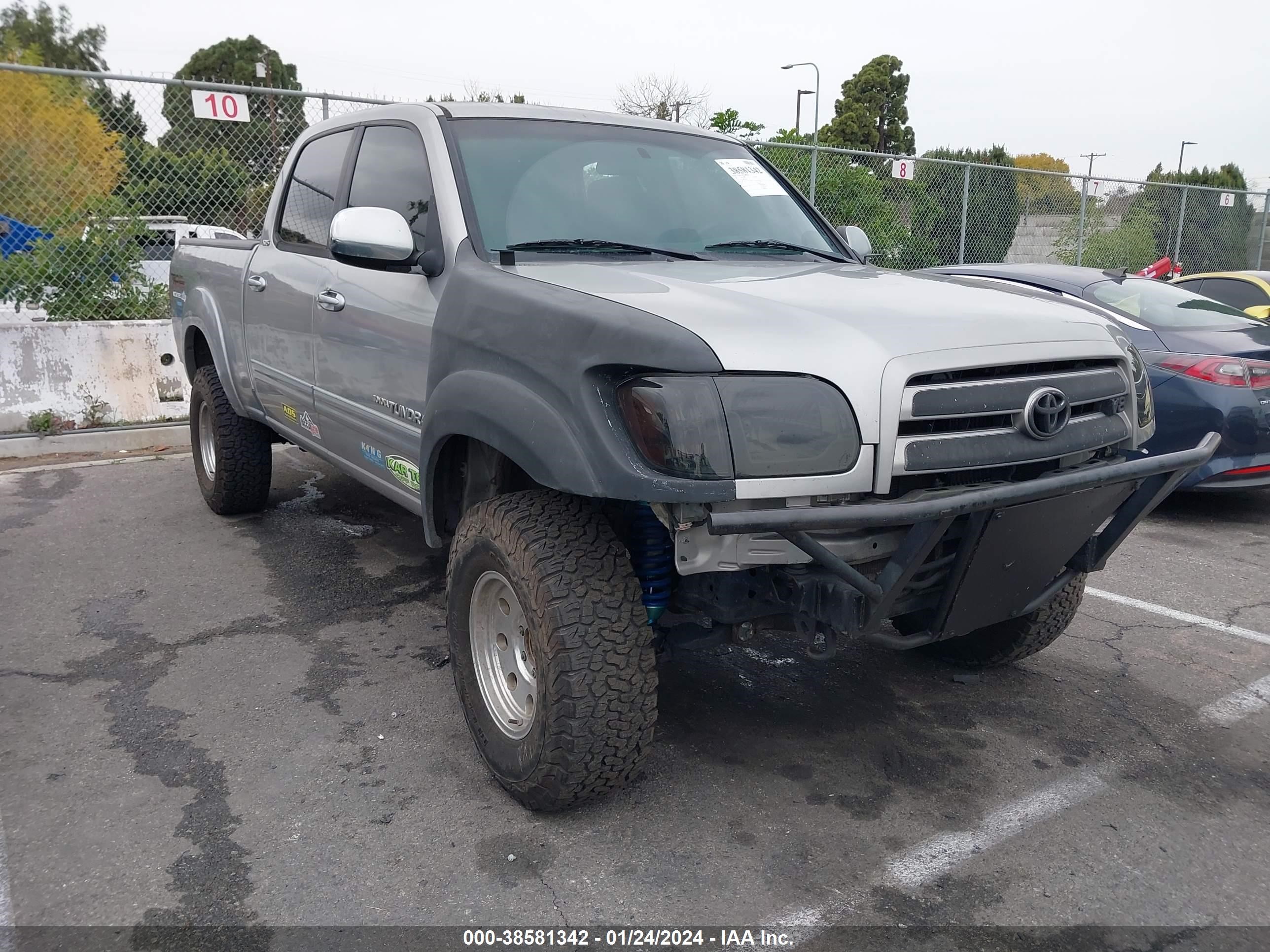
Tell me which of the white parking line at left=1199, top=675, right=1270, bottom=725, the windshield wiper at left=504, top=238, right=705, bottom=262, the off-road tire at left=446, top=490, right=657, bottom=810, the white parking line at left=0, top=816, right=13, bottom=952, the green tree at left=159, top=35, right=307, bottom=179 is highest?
the green tree at left=159, top=35, right=307, bottom=179

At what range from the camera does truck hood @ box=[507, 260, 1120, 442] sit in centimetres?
241

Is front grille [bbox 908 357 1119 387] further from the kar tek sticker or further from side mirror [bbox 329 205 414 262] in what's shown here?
the kar tek sticker

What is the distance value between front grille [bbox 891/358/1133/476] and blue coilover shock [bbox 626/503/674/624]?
726 millimetres

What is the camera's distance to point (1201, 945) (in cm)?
237

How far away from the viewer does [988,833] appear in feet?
9.27

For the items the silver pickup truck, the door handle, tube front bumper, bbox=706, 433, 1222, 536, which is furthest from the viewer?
the door handle

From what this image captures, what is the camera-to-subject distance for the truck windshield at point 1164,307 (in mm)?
6391

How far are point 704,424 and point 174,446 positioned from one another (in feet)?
22.2

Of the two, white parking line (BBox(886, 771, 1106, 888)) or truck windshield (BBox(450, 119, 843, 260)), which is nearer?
white parking line (BBox(886, 771, 1106, 888))

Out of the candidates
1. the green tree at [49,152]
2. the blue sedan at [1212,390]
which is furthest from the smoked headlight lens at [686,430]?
the green tree at [49,152]

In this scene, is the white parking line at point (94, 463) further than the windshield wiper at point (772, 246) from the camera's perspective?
Yes

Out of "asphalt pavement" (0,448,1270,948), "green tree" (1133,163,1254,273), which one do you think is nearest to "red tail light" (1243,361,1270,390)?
"asphalt pavement" (0,448,1270,948)

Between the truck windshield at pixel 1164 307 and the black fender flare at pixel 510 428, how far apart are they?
199 inches

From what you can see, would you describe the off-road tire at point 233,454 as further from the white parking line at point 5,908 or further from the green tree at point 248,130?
the green tree at point 248,130
